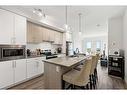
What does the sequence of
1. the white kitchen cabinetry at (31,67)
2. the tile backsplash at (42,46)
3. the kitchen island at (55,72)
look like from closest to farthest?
the kitchen island at (55,72)
the white kitchen cabinetry at (31,67)
the tile backsplash at (42,46)

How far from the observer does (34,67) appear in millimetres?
4270

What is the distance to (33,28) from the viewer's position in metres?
4.69

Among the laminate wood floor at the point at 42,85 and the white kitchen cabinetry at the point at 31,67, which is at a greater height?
the white kitchen cabinetry at the point at 31,67

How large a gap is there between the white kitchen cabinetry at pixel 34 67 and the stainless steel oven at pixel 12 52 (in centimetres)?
40

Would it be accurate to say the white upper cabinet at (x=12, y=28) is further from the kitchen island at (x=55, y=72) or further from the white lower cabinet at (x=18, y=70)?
the kitchen island at (x=55, y=72)

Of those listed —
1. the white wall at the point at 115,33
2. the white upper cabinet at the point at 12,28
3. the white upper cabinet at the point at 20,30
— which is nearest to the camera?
the white upper cabinet at the point at 12,28

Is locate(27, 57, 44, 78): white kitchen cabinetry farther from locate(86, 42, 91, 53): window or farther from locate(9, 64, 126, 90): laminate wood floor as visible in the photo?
locate(86, 42, 91, 53): window

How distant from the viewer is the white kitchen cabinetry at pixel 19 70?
343 cm

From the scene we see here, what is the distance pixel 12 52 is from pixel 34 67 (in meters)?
1.12

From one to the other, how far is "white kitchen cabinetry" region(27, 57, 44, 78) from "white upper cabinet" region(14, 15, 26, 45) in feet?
2.45

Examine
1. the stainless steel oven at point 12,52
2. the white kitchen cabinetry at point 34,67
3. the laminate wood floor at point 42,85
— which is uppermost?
the stainless steel oven at point 12,52

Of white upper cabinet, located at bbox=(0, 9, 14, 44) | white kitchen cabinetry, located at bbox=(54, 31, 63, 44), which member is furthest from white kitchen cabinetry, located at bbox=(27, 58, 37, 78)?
white kitchen cabinetry, located at bbox=(54, 31, 63, 44)

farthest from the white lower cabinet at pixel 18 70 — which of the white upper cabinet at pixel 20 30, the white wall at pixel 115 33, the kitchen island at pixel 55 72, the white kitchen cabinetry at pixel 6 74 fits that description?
the white wall at pixel 115 33
